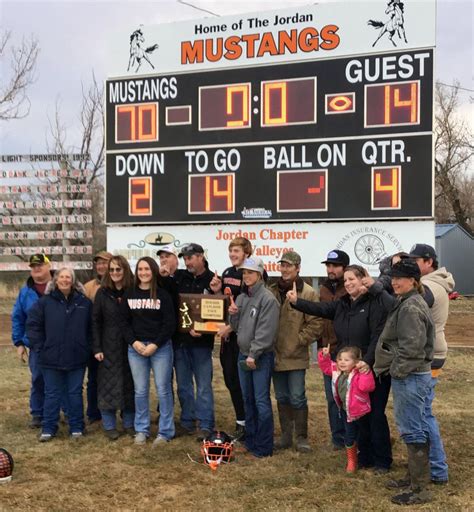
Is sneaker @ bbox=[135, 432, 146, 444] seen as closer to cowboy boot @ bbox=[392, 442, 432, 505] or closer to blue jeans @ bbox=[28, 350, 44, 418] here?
blue jeans @ bbox=[28, 350, 44, 418]

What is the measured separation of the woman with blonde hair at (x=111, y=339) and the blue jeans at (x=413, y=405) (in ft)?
9.26

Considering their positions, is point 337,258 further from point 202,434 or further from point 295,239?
point 295,239

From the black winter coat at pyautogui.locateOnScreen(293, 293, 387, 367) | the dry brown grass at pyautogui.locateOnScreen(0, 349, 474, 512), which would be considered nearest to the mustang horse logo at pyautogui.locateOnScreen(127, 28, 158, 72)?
the dry brown grass at pyautogui.locateOnScreen(0, 349, 474, 512)

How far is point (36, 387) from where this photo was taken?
6.95 metres

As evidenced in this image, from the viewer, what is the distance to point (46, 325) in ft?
20.6

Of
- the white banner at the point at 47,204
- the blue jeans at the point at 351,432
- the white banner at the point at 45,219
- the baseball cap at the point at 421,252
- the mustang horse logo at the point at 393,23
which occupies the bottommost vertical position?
the blue jeans at the point at 351,432

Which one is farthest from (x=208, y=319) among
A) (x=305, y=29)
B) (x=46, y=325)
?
(x=305, y=29)

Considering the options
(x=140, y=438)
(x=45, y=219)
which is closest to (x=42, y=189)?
(x=45, y=219)

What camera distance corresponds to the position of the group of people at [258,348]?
184 inches

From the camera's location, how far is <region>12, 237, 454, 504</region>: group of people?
15.3 feet

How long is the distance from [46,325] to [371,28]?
262 inches

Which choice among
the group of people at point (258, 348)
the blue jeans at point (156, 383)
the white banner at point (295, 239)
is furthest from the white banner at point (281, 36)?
the blue jeans at point (156, 383)

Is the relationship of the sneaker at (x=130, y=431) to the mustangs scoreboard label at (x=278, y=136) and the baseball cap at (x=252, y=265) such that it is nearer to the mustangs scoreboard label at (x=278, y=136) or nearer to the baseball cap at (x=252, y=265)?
the baseball cap at (x=252, y=265)

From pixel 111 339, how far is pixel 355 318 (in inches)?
97.2
